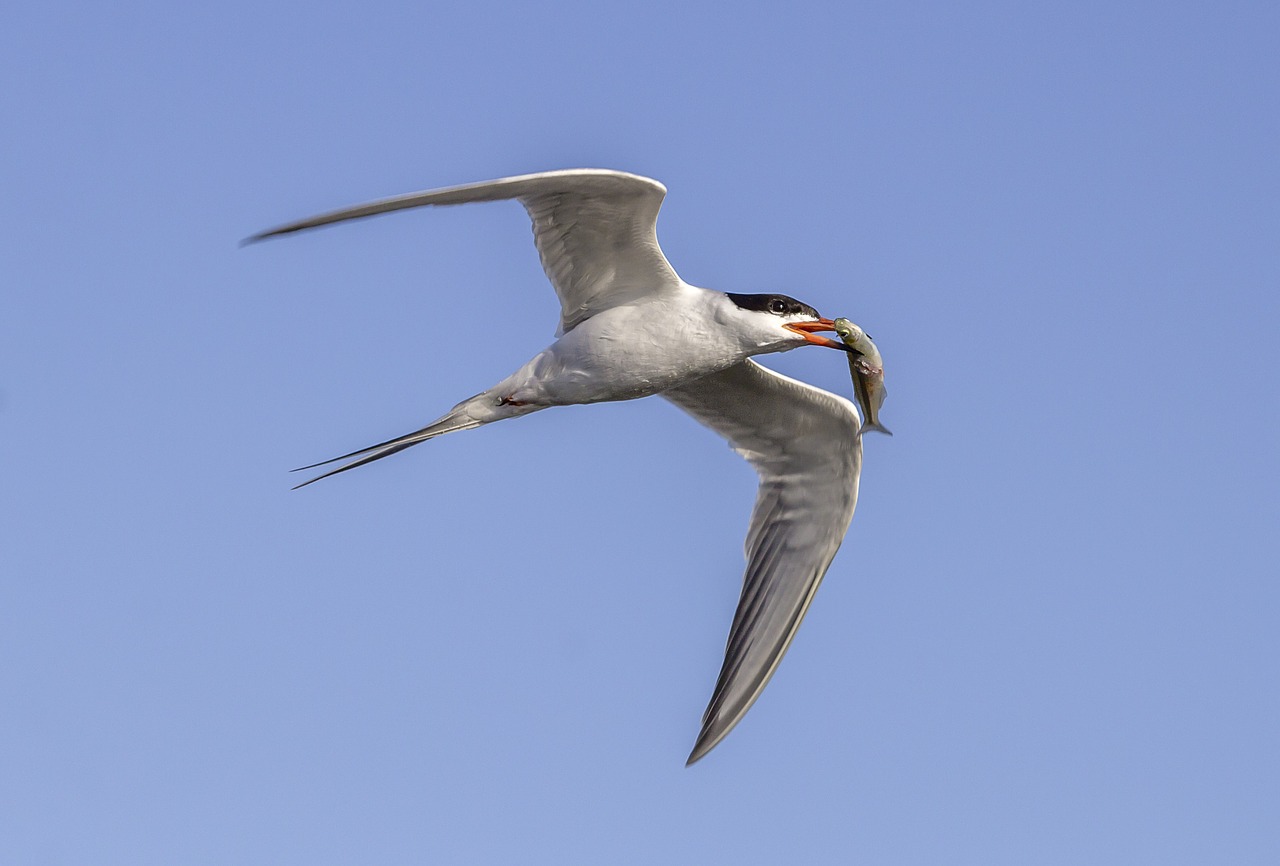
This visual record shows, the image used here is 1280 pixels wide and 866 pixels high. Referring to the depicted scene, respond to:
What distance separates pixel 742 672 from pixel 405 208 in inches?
240

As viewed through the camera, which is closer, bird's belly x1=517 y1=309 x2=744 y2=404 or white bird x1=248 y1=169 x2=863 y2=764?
white bird x1=248 y1=169 x2=863 y2=764

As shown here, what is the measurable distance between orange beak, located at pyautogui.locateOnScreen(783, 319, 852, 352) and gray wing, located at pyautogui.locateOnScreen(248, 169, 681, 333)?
104cm

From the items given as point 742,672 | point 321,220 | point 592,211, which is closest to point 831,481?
point 742,672

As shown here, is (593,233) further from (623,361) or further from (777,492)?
(777,492)

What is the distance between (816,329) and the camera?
12258 mm

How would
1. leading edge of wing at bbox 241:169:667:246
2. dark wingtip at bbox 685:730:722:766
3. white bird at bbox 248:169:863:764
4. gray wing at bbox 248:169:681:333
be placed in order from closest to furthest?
leading edge of wing at bbox 241:169:667:246 → gray wing at bbox 248:169:681:333 → white bird at bbox 248:169:863:764 → dark wingtip at bbox 685:730:722:766

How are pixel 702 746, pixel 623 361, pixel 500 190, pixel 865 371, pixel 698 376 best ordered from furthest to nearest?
1. pixel 702 746
2. pixel 865 371
3. pixel 698 376
4. pixel 623 361
5. pixel 500 190

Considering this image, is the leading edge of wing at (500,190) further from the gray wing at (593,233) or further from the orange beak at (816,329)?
the orange beak at (816,329)

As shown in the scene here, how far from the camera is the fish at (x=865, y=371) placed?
12.4 metres

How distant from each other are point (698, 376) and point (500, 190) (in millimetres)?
2607

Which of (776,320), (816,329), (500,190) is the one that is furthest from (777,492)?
(500,190)

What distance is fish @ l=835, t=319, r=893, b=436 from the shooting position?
12.4m

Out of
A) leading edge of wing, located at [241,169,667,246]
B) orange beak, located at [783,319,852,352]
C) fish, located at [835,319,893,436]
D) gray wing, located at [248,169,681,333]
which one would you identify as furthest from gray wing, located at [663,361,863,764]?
leading edge of wing, located at [241,169,667,246]

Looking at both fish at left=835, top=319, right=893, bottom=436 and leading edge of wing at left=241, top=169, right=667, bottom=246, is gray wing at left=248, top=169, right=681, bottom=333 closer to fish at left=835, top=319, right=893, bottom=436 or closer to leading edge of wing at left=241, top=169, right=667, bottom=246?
leading edge of wing at left=241, top=169, right=667, bottom=246
